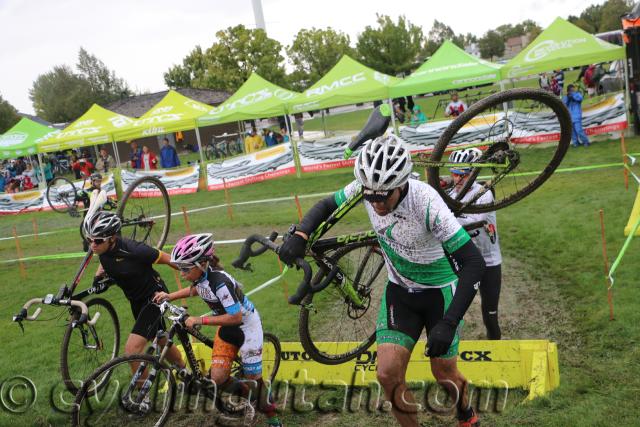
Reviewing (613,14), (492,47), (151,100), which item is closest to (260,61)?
(151,100)

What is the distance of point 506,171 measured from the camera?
5766 mm

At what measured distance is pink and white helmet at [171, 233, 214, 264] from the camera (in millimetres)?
5469

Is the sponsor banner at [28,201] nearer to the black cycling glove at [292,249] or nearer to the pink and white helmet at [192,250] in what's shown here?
the pink and white helmet at [192,250]

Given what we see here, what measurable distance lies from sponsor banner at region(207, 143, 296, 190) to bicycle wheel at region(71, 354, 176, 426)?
59.8ft

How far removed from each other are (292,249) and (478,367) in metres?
2.71

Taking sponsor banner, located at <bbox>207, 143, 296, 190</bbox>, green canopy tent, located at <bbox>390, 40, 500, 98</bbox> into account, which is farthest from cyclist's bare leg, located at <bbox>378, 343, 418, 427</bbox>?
sponsor banner, located at <bbox>207, 143, 296, 190</bbox>

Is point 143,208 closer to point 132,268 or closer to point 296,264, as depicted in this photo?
point 132,268

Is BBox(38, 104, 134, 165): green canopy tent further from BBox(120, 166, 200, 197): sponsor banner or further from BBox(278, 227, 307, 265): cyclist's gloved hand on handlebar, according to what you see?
BBox(278, 227, 307, 265): cyclist's gloved hand on handlebar

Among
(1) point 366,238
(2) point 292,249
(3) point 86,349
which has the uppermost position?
(2) point 292,249

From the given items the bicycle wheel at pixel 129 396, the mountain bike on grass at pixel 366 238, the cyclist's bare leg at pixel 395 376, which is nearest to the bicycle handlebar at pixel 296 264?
the mountain bike on grass at pixel 366 238

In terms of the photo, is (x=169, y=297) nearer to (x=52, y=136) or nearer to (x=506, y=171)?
(x=506, y=171)

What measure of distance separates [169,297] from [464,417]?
3004 mm

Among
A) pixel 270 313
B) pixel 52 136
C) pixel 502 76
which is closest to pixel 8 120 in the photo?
pixel 52 136

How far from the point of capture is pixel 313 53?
72875 mm
